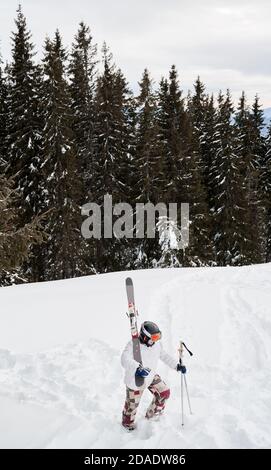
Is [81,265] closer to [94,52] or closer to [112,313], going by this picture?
[112,313]

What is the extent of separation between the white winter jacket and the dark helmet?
0.11 meters

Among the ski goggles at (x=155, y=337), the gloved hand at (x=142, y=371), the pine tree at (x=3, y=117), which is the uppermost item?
the pine tree at (x=3, y=117)

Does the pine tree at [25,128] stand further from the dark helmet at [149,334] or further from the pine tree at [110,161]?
the dark helmet at [149,334]

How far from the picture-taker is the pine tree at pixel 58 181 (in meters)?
25.6

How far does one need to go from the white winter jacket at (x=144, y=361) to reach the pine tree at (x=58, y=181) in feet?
66.1

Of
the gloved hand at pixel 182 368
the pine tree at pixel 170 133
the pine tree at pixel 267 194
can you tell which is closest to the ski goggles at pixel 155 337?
the gloved hand at pixel 182 368

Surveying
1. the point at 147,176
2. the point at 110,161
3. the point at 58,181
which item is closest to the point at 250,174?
the point at 147,176

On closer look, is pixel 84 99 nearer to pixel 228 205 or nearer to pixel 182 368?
pixel 228 205

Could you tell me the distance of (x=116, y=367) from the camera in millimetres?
7832

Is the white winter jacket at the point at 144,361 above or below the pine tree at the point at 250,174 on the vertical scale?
below

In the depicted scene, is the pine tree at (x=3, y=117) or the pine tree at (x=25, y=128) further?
the pine tree at (x=3, y=117)

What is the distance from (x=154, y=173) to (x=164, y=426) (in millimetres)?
24144

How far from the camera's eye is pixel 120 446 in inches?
209
